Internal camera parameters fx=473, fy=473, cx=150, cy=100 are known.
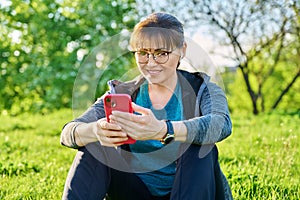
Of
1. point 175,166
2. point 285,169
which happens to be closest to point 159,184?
point 175,166

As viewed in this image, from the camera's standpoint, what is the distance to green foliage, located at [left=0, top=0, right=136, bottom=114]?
11.2m

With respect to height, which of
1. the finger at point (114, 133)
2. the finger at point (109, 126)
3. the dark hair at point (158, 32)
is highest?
the dark hair at point (158, 32)

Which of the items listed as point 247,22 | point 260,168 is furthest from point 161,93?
point 247,22

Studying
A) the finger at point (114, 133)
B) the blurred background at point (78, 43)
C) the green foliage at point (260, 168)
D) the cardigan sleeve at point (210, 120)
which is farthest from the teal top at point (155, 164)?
the blurred background at point (78, 43)

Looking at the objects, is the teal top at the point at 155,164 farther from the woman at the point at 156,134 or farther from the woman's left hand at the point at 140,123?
the woman's left hand at the point at 140,123

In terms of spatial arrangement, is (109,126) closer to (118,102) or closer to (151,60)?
(118,102)

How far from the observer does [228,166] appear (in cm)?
404

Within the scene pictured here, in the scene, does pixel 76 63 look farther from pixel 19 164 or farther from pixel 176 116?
pixel 176 116

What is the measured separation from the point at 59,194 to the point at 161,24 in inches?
55.7

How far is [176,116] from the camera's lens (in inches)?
95.2

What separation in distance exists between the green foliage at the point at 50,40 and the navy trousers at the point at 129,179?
859 centimetres

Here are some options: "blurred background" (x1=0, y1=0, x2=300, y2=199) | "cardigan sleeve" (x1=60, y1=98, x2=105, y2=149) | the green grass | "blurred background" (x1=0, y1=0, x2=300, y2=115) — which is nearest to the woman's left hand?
"cardigan sleeve" (x1=60, y1=98, x2=105, y2=149)

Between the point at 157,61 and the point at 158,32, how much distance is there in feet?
0.47

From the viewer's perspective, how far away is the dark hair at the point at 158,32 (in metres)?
2.29
